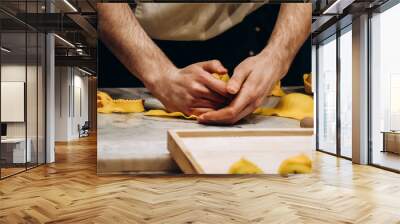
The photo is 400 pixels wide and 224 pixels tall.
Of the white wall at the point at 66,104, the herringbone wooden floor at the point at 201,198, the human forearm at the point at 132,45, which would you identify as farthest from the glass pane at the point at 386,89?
the white wall at the point at 66,104

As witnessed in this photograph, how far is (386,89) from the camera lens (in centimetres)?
726

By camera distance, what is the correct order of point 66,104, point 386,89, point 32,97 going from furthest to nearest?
point 66,104 → point 32,97 → point 386,89

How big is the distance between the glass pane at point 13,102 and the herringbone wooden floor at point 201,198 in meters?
0.35

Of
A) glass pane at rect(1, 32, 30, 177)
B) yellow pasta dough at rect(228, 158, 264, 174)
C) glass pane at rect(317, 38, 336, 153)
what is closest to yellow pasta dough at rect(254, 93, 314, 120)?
yellow pasta dough at rect(228, 158, 264, 174)

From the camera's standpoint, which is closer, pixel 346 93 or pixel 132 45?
pixel 132 45

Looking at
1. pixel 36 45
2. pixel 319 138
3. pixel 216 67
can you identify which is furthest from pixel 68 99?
pixel 216 67

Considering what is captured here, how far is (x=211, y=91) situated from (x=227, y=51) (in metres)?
0.69

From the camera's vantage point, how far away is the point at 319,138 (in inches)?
421

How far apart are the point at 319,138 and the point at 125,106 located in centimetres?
629

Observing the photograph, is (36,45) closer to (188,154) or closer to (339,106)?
(188,154)

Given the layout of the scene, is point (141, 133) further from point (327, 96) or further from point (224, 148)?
point (327, 96)

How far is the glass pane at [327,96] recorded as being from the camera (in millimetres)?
9648

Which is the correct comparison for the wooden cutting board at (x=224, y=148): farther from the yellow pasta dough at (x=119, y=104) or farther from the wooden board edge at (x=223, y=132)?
the yellow pasta dough at (x=119, y=104)

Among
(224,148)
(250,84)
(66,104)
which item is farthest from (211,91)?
(66,104)
